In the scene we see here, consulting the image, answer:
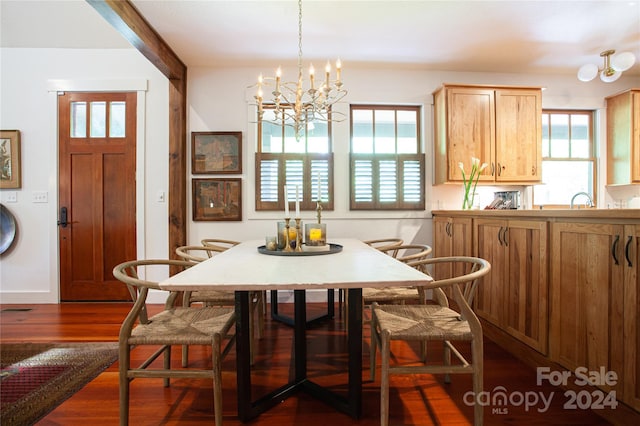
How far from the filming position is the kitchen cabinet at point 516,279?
5.97 feet

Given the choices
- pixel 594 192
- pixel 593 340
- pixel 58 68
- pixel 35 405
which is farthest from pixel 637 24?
pixel 58 68

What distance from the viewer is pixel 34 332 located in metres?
2.56

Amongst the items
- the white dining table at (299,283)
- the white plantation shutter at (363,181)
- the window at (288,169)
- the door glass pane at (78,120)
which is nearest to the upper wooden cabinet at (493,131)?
the white plantation shutter at (363,181)

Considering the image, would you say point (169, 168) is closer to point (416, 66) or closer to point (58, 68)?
point (58, 68)

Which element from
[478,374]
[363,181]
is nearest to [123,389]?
[478,374]

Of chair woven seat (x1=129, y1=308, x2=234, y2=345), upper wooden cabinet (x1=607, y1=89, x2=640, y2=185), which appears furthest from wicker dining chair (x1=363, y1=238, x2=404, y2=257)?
upper wooden cabinet (x1=607, y1=89, x2=640, y2=185)

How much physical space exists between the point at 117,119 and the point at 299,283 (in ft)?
11.0

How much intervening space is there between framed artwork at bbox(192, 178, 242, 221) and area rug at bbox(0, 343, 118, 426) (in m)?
1.45

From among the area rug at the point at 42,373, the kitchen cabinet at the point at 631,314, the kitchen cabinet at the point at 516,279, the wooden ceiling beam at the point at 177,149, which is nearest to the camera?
the kitchen cabinet at the point at 631,314

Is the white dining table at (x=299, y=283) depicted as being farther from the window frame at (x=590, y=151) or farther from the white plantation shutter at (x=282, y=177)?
the window frame at (x=590, y=151)

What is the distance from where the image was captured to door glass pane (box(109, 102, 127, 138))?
11.0 feet

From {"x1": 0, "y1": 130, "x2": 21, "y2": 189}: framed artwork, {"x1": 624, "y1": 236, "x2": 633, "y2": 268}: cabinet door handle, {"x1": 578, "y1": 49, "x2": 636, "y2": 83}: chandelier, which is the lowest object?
{"x1": 624, "y1": 236, "x2": 633, "y2": 268}: cabinet door handle

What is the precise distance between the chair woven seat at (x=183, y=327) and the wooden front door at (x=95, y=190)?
7.10ft

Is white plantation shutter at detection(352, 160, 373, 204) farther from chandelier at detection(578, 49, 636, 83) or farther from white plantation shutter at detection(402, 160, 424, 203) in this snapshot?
chandelier at detection(578, 49, 636, 83)
